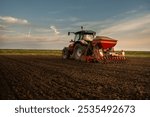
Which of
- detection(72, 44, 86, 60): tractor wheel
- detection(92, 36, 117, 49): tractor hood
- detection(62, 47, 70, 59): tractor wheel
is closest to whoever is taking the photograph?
detection(92, 36, 117, 49): tractor hood

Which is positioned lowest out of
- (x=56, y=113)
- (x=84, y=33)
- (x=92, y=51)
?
(x=56, y=113)

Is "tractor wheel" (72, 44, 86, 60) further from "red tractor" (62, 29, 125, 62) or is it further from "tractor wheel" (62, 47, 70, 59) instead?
"tractor wheel" (62, 47, 70, 59)

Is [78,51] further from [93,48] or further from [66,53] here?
[66,53]

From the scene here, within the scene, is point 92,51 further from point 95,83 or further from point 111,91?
point 111,91

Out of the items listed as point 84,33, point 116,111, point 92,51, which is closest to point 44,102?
point 116,111

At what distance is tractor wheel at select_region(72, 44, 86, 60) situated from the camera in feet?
55.6

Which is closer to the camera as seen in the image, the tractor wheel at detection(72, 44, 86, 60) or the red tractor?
the red tractor

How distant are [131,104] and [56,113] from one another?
5.36 ft

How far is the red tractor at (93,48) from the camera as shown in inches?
627

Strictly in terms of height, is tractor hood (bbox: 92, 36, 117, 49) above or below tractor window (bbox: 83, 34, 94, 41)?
below

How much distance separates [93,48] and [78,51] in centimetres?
197

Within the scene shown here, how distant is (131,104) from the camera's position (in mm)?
5098

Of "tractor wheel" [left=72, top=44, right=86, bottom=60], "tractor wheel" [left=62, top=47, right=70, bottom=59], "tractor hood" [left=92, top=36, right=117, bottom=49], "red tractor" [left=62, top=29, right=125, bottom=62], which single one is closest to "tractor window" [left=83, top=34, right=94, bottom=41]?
"red tractor" [left=62, top=29, right=125, bottom=62]

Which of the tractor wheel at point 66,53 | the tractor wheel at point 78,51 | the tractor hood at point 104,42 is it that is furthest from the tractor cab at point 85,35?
the tractor wheel at point 66,53
